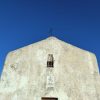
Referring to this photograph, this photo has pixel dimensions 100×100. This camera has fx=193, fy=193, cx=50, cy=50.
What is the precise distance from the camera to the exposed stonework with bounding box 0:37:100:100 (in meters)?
12.5

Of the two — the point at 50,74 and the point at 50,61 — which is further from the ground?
the point at 50,61

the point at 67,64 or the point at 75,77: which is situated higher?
the point at 67,64

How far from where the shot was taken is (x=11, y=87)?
12.6m

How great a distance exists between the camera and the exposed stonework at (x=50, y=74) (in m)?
12.5

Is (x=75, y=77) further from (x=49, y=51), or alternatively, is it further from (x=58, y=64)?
(x=49, y=51)

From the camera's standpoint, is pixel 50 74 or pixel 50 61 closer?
pixel 50 74

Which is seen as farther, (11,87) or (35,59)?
(35,59)

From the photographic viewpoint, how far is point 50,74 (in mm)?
13102

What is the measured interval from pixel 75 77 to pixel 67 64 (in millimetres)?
1098

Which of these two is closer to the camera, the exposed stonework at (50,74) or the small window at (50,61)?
the exposed stonework at (50,74)

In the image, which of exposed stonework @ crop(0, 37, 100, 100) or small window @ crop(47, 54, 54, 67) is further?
small window @ crop(47, 54, 54, 67)

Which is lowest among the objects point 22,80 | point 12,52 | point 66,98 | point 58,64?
point 66,98

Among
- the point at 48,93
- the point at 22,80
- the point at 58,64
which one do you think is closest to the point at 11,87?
the point at 22,80

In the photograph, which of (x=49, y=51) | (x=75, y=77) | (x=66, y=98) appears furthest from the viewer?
(x=49, y=51)
